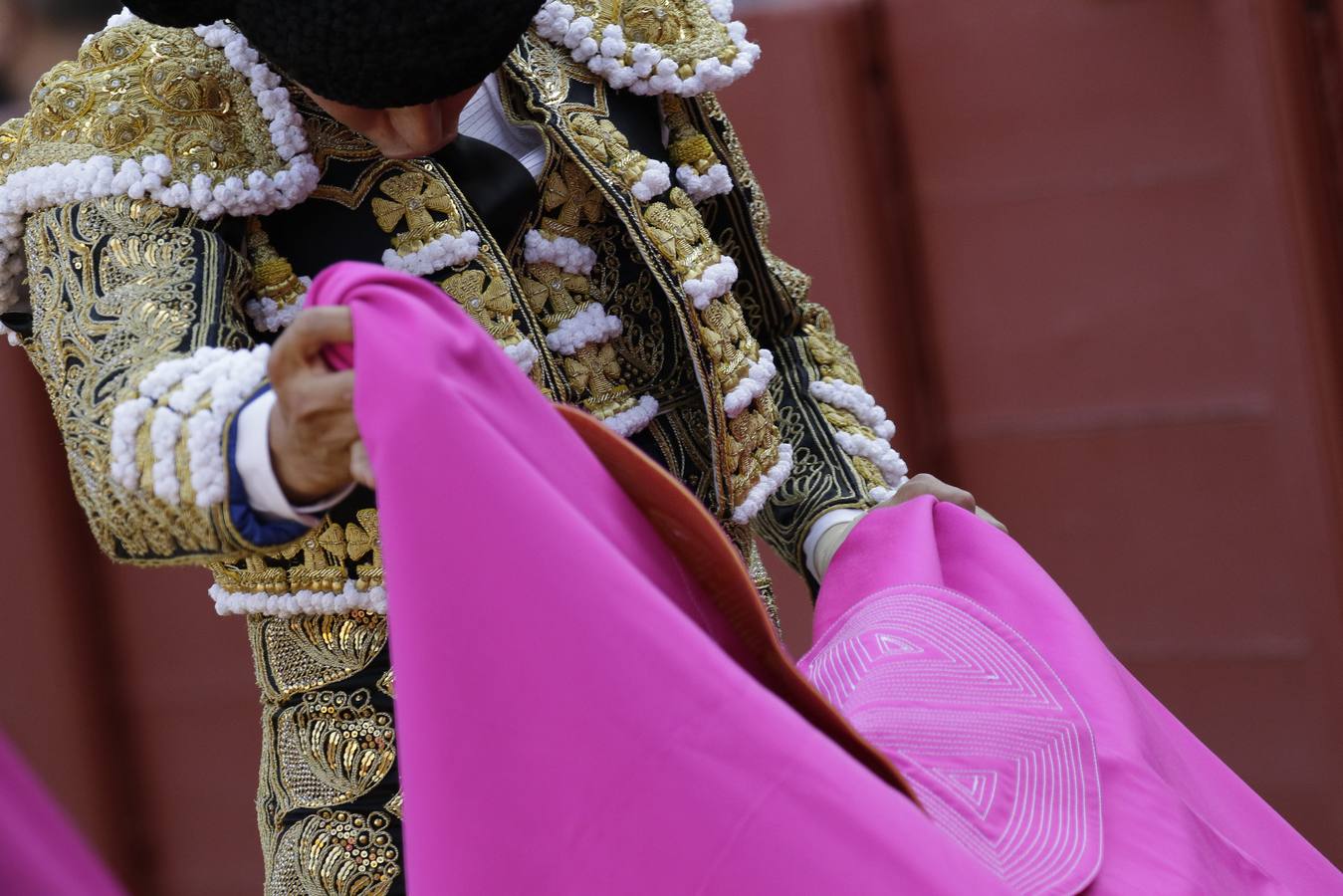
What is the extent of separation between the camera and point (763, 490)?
1420mm

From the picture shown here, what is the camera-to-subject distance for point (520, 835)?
90 cm

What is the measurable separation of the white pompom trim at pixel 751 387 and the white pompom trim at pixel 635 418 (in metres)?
0.06

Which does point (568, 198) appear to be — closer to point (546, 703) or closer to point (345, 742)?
point (345, 742)

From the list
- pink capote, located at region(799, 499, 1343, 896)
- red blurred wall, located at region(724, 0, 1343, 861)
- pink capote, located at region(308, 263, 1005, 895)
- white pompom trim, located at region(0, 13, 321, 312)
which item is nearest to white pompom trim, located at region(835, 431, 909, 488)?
pink capote, located at region(799, 499, 1343, 896)

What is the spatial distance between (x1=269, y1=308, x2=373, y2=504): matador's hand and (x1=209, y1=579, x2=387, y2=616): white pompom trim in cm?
31

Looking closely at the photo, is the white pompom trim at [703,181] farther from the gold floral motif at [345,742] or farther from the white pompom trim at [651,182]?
the gold floral motif at [345,742]

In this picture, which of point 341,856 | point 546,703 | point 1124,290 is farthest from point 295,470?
point 1124,290

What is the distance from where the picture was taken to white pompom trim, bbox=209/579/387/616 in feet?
4.06

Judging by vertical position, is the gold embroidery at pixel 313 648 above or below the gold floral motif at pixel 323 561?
below

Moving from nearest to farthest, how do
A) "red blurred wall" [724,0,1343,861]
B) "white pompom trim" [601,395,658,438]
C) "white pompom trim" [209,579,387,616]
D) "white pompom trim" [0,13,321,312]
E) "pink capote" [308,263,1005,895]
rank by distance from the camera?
"pink capote" [308,263,1005,895]
"white pompom trim" [0,13,321,312]
"white pompom trim" [209,579,387,616]
"white pompom trim" [601,395,658,438]
"red blurred wall" [724,0,1343,861]

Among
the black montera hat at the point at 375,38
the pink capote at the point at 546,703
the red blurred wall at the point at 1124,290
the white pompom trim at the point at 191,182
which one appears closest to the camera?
the pink capote at the point at 546,703

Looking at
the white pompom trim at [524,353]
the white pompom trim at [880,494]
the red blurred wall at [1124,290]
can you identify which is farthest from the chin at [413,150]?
the red blurred wall at [1124,290]

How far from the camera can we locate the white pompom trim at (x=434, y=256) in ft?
4.09

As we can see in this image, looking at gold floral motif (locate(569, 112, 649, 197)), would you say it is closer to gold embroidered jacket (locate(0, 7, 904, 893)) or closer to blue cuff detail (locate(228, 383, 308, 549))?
gold embroidered jacket (locate(0, 7, 904, 893))
